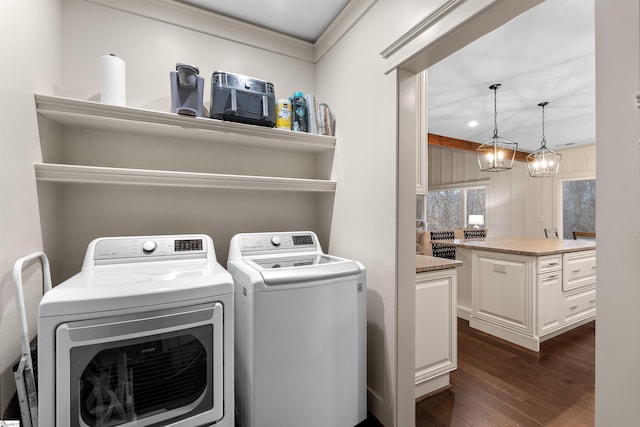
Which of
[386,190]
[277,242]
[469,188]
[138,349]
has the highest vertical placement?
[469,188]

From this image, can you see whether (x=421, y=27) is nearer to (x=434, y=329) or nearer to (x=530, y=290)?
(x=434, y=329)

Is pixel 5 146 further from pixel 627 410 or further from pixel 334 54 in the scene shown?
pixel 627 410

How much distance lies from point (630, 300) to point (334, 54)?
6.83ft

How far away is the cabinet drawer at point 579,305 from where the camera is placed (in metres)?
2.87

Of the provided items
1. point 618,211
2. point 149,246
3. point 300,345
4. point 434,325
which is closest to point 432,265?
point 434,325

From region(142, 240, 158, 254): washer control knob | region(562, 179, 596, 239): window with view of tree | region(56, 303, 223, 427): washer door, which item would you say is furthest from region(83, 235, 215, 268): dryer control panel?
region(562, 179, 596, 239): window with view of tree

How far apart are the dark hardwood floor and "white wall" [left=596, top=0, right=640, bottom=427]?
124cm

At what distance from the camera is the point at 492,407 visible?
5.89 feet

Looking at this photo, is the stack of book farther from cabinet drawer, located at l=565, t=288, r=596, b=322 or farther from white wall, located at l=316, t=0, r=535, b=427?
cabinet drawer, located at l=565, t=288, r=596, b=322

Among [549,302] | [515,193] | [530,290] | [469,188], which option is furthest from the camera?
[469,188]

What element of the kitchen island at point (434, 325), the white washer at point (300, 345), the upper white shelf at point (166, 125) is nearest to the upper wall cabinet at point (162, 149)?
the upper white shelf at point (166, 125)

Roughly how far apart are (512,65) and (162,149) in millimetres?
3198

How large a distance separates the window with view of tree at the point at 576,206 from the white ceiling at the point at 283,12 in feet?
23.6

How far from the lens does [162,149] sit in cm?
187
